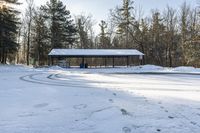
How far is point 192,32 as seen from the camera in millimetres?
51219

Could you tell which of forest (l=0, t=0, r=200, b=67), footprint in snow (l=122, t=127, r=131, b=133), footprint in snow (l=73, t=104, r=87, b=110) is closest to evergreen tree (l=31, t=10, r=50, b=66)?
forest (l=0, t=0, r=200, b=67)

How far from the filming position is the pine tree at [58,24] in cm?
5547

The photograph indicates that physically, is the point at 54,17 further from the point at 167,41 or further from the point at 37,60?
the point at 167,41

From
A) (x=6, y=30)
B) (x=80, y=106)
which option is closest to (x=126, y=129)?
(x=80, y=106)

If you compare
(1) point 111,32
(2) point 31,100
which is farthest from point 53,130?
(1) point 111,32

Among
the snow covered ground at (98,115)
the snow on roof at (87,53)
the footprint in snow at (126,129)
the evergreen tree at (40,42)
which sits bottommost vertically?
the footprint in snow at (126,129)

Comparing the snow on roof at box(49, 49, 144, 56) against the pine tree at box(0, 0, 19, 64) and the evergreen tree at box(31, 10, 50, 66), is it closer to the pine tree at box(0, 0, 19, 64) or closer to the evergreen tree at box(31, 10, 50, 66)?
the pine tree at box(0, 0, 19, 64)

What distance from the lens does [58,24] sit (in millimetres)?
56531

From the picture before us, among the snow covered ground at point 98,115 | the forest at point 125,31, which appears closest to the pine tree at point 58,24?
the forest at point 125,31

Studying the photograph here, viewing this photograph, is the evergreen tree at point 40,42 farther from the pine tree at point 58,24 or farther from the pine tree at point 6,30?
the pine tree at point 6,30

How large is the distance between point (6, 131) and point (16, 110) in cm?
246

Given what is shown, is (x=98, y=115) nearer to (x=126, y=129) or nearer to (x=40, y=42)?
(x=126, y=129)

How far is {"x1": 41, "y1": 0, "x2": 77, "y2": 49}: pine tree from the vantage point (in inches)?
2184

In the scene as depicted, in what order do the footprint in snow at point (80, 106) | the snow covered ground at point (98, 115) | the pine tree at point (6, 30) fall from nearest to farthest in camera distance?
the snow covered ground at point (98, 115)
the footprint in snow at point (80, 106)
the pine tree at point (6, 30)
